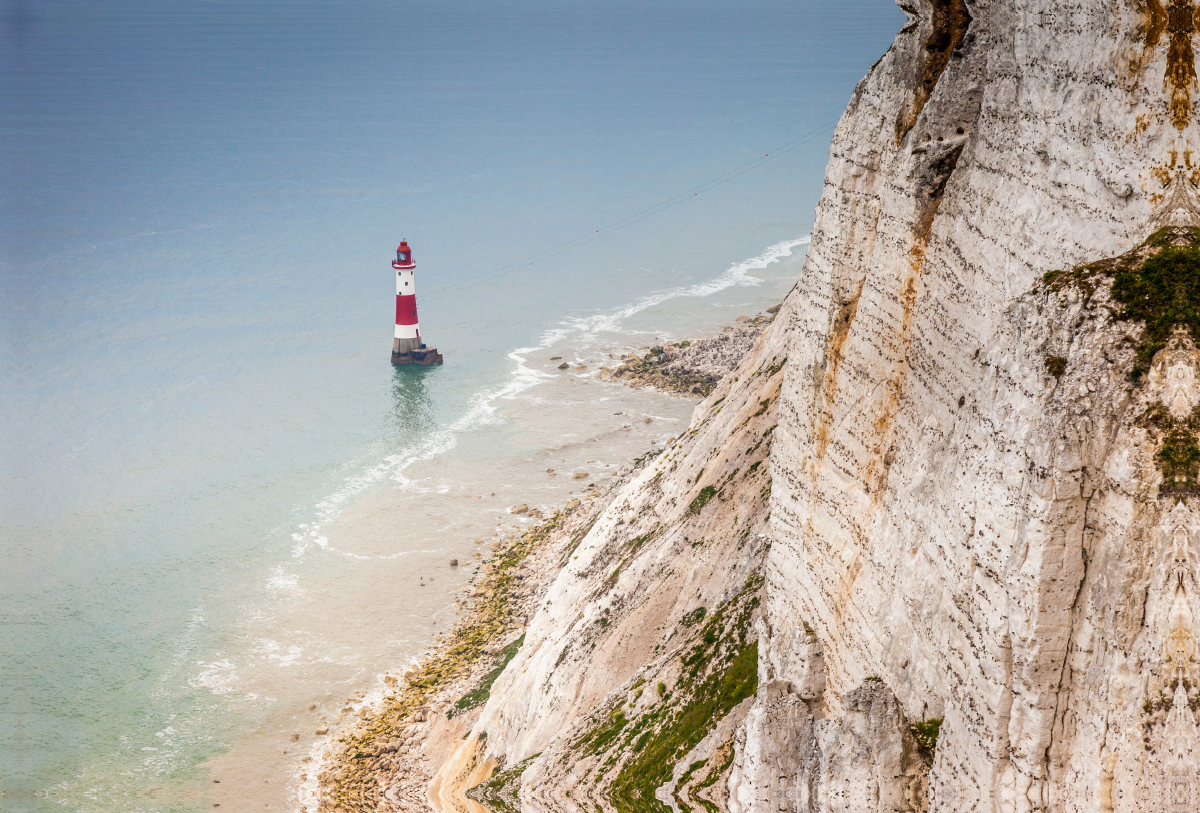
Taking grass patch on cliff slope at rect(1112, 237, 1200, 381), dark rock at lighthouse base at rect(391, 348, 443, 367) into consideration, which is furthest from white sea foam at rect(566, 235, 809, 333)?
grass patch on cliff slope at rect(1112, 237, 1200, 381)

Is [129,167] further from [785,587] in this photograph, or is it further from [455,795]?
[785,587]

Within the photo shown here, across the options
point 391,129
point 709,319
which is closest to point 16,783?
point 709,319

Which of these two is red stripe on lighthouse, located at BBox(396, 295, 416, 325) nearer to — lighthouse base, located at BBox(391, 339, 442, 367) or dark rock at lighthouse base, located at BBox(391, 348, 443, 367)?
lighthouse base, located at BBox(391, 339, 442, 367)

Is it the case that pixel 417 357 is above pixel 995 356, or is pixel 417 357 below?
below

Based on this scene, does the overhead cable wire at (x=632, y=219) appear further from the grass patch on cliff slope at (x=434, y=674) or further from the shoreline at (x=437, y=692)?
the grass patch on cliff slope at (x=434, y=674)

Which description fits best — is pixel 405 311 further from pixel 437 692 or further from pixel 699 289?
pixel 437 692
